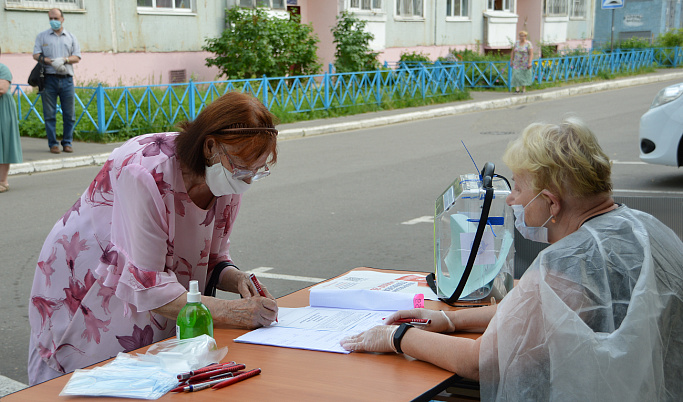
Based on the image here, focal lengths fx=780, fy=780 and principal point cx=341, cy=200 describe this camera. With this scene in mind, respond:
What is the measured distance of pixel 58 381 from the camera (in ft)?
7.42

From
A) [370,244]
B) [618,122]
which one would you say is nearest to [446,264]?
[370,244]

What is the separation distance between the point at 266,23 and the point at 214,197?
16.5 meters

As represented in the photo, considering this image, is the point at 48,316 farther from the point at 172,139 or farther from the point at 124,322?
the point at 172,139

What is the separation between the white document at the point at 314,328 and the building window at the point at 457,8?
28161 millimetres

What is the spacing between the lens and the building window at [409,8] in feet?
90.0

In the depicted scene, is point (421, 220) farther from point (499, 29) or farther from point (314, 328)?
point (499, 29)

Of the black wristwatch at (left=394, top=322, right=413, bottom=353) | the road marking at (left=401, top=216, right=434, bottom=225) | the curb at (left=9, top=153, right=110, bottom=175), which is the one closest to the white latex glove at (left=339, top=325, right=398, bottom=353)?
the black wristwatch at (left=394, top=322, right=413, bottom=353)

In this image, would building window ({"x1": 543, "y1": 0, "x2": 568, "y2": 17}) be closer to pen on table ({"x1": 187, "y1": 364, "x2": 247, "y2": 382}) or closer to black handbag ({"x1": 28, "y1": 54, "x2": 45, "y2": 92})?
black handbag ({"x1": 28, "y1": 54, "x2": 45, "y2": 92})

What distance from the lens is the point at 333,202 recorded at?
8930mm

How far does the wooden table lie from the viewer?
2.12 meters

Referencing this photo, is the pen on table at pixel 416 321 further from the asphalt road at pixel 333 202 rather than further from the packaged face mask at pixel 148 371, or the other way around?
the asphalt road at pixel 333 202

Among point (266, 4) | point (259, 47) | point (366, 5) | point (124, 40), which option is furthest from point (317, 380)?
point (366, 5)

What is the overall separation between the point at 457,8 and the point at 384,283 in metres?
28.3

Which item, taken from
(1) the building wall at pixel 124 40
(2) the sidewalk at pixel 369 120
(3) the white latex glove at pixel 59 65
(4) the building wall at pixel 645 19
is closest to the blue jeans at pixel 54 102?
(3) the white latex glove at pixel 59 65
